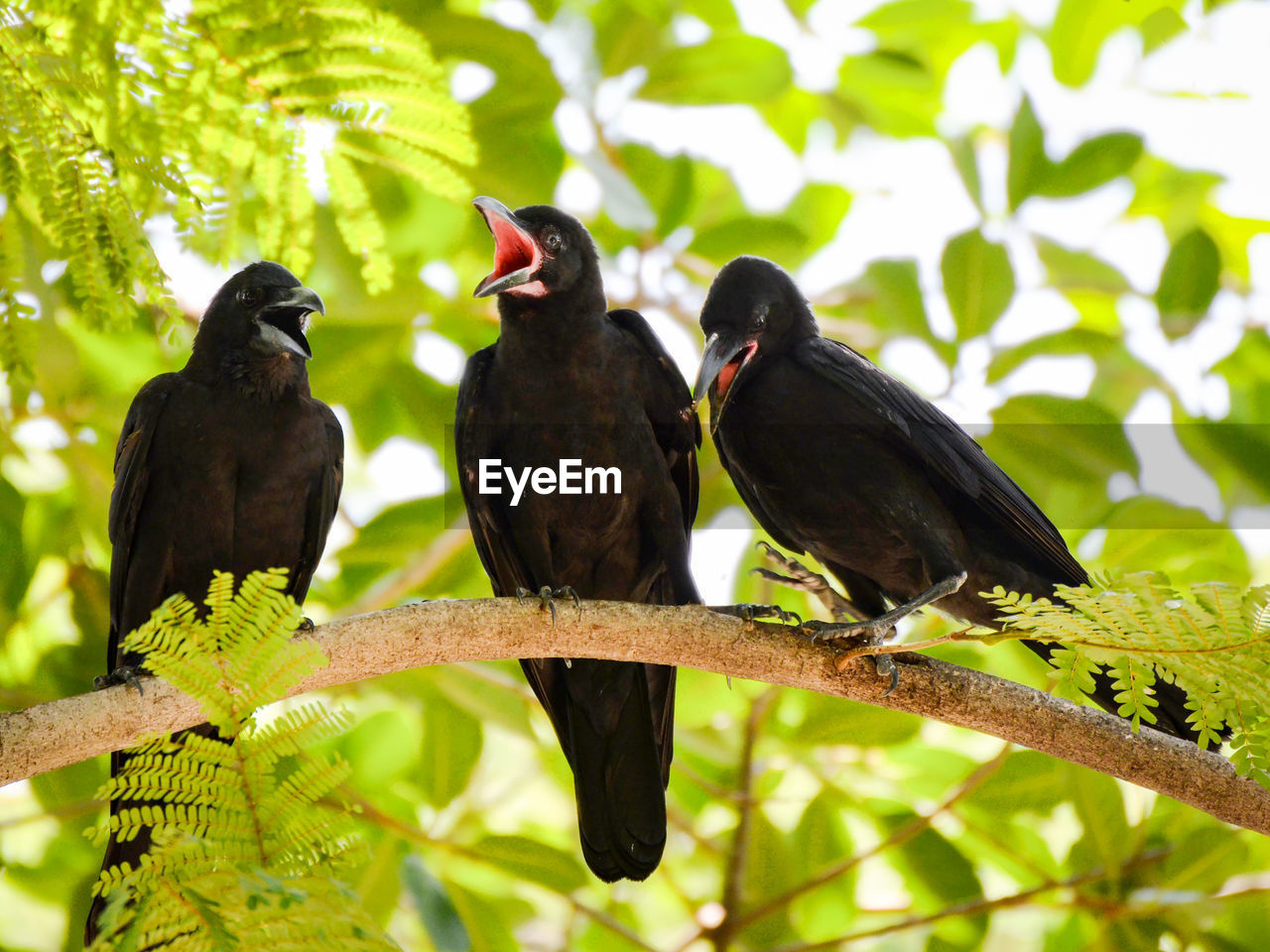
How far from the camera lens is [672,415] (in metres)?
4.20

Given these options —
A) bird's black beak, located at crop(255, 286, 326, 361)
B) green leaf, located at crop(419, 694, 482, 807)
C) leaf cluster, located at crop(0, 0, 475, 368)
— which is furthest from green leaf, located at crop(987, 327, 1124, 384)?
bird's black beak, located at crop(255, 286, 326, 361)

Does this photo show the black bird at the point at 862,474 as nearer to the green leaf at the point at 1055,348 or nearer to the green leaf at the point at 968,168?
the green leaf at the point at 1055,348

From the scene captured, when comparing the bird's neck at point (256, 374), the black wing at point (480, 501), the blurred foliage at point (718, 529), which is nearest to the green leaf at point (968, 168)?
the blurred foliage at point (718, 529)

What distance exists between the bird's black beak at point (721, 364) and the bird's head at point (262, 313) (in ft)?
4.34

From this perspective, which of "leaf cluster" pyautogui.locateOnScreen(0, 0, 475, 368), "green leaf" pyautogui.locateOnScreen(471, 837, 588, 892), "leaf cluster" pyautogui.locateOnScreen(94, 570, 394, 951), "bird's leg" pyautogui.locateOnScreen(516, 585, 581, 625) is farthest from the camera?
"green leaf" pyautogui.locateOnScreen(471, 837, 588, 892)

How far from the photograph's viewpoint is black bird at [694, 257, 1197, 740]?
3707 millimetres

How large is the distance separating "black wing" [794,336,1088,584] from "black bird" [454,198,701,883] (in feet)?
2.19

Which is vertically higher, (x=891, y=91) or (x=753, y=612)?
(x=891, y=91)

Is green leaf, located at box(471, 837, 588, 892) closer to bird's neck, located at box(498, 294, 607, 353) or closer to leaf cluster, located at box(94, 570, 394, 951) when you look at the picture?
bird's neck, located at box(498, 294, 607, 353)

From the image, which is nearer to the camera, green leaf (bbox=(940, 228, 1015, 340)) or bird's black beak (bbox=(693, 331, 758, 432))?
bird's black beak (bbox=(693, 331, 758, 432))

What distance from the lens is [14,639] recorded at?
434 centimetres

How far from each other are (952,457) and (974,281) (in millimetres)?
1048

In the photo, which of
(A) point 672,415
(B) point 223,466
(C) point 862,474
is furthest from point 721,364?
(B) point 223,466

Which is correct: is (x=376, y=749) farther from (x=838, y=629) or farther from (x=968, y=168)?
(x=968, y=168)
